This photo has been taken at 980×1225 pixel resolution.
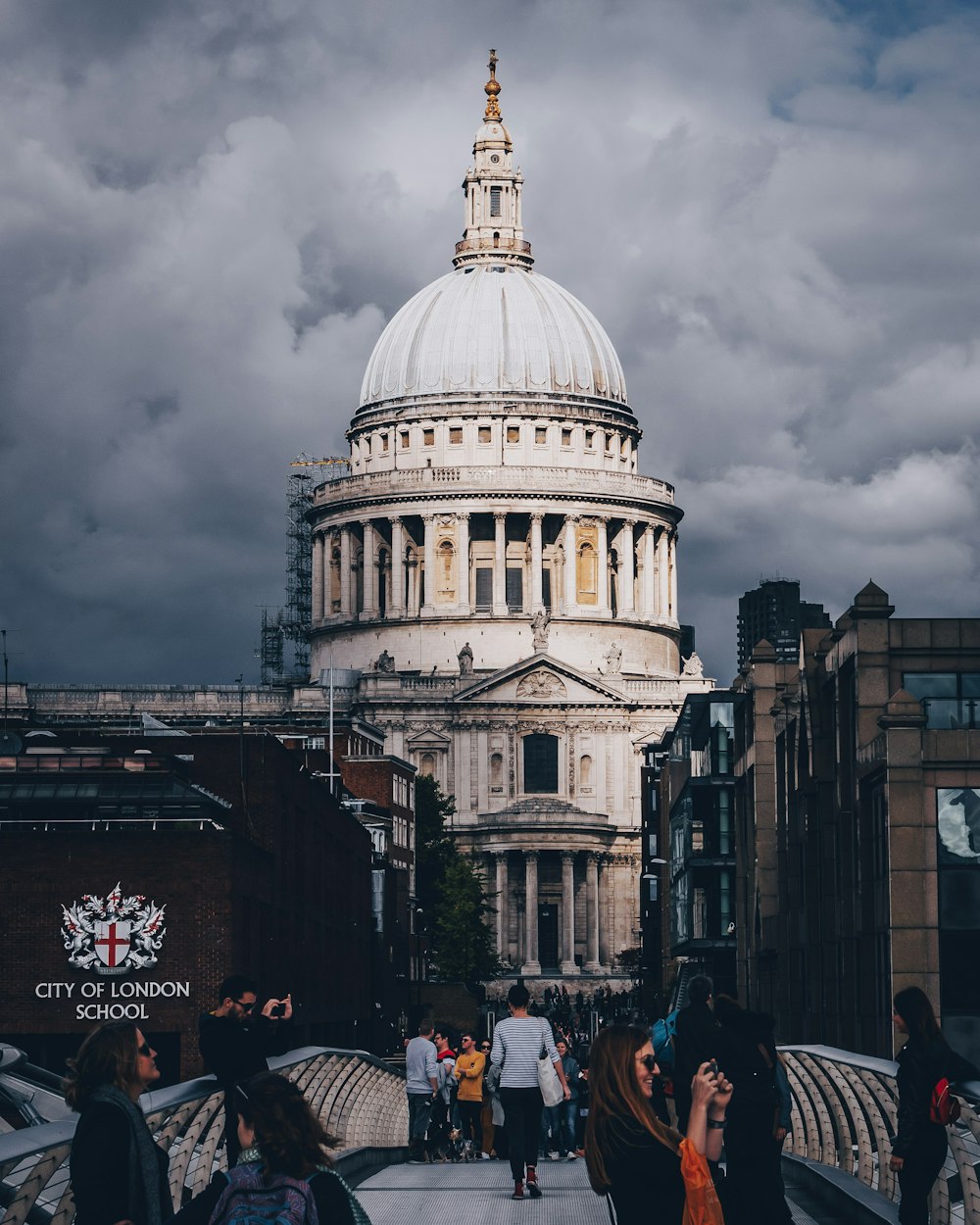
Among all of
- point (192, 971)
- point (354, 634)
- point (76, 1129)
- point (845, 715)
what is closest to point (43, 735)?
point (192, 971)

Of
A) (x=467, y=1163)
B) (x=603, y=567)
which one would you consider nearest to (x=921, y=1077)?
(x=467, y=1163)

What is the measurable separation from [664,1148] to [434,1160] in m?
20.9

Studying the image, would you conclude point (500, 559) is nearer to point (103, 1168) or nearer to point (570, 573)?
point (570, 573)

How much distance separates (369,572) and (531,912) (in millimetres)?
30040

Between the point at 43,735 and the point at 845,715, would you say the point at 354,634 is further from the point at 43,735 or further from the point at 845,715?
the point at 845,715

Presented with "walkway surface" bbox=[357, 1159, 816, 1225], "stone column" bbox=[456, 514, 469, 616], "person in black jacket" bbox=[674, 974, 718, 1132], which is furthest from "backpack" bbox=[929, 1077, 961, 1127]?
"stone column" bbox=[456, 514, 469, 616]

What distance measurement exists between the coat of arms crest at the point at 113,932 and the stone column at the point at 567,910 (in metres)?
97.0

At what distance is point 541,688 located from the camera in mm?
157250

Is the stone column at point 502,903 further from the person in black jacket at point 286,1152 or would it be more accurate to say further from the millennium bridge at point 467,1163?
the person in black jacket at point 286,1152

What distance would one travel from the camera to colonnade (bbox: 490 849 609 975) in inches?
5974

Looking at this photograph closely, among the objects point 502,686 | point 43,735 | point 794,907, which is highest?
point 502,686

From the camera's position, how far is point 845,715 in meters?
51.5

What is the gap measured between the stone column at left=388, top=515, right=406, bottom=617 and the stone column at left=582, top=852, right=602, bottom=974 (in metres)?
24.0

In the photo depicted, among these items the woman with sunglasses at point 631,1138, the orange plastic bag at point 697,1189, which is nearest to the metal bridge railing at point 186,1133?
the woman with sunglasses at point 631,1138
